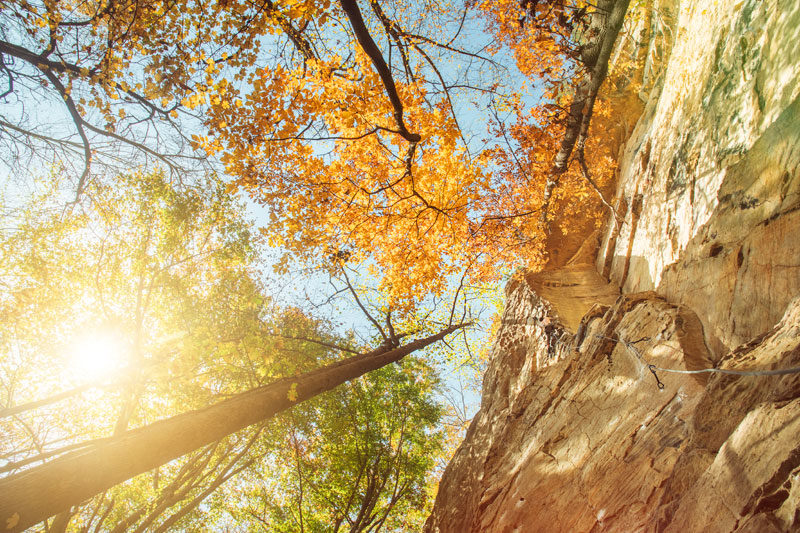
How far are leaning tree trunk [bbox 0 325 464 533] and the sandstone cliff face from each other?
409 cm

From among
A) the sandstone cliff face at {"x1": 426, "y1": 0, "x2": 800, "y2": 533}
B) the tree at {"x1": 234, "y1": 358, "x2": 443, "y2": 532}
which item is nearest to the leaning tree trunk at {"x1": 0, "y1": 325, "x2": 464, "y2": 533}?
the sandstone cliff face at {"x1": 426, "y1": 0, "x2": 800, "y2": 533}

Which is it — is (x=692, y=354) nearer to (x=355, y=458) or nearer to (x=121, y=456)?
(x=121, y=456)

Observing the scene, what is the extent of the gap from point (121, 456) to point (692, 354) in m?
7.05

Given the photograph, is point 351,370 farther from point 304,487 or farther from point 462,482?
point 304,487

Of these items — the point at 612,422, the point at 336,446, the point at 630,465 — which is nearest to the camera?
the point at 630,465

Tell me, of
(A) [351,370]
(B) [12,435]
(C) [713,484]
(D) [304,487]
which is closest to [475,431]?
(A) [351,370]

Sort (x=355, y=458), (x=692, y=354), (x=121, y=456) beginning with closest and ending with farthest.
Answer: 1. (x=121, y=456)
2. (x=692, y=354)
3. (x=355, y=458)

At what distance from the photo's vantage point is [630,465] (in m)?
4.12

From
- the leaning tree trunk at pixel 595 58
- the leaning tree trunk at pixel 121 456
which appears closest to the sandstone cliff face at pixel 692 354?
the leaning tree trunk at pixel 595 58

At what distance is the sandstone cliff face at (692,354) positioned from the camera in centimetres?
302

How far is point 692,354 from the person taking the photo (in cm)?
472

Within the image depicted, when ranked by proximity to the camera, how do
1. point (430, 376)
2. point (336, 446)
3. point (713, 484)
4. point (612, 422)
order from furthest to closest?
point (430, 376) < point (336, 446) < point (612, 422) < point (713, 484)

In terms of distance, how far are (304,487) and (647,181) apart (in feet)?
48.3

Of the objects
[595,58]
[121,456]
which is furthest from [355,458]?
[595,58]
